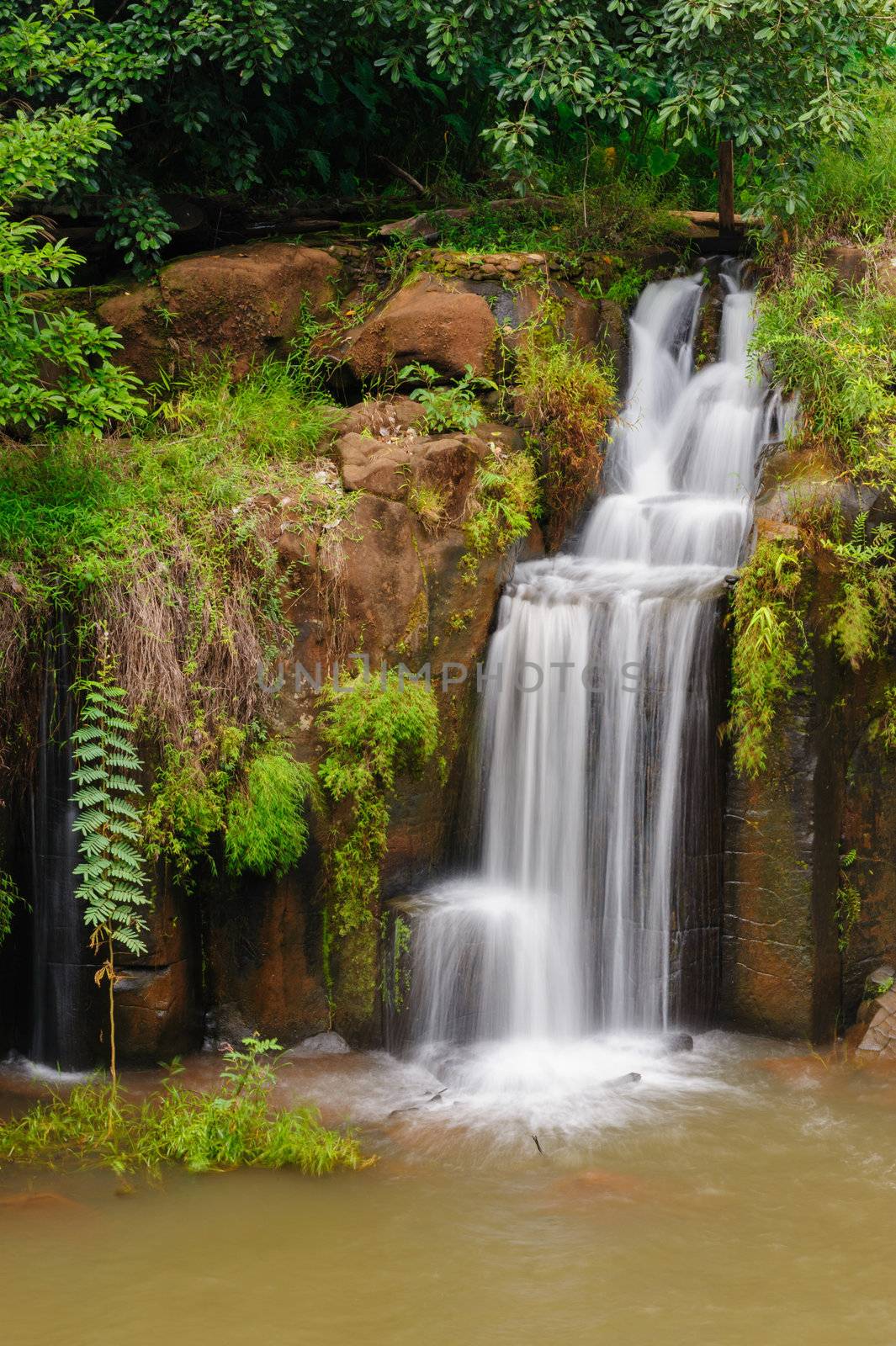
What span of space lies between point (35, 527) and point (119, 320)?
7.92ft

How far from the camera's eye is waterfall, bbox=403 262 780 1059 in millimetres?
6738

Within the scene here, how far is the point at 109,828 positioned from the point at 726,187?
6.57m

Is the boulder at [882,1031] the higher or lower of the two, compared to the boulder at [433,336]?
lower

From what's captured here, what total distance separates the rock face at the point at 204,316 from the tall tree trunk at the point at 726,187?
3348mm

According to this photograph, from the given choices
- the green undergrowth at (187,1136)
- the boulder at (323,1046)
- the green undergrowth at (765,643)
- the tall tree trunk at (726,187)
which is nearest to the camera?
the green undergrowth at (187,1136)

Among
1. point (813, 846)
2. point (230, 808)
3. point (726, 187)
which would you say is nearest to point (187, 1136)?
point (230, 808)

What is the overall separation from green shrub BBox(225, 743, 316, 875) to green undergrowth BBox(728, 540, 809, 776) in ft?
7.46

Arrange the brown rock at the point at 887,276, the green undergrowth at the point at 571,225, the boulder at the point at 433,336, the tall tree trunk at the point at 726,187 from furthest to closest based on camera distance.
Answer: the tall tree trunk at the point at 726,187 → the green undergrowth at the point at 571,225 → the brown rock at the point at 887,276 → the boulder at the point at 433,336

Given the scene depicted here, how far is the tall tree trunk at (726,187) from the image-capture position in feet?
31.5

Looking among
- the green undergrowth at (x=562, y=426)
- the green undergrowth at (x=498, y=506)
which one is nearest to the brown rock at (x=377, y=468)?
the green undergrowth at (x=498, y=506)

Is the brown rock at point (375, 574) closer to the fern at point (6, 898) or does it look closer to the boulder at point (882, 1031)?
the fern at point (6, 898)

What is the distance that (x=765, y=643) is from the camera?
6.66 meters

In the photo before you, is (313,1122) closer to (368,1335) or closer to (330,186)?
(368,1335)

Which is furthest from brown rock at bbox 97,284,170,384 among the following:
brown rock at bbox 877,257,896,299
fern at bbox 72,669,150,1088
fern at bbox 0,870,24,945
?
brown rock at bbox 877,257,896,299
